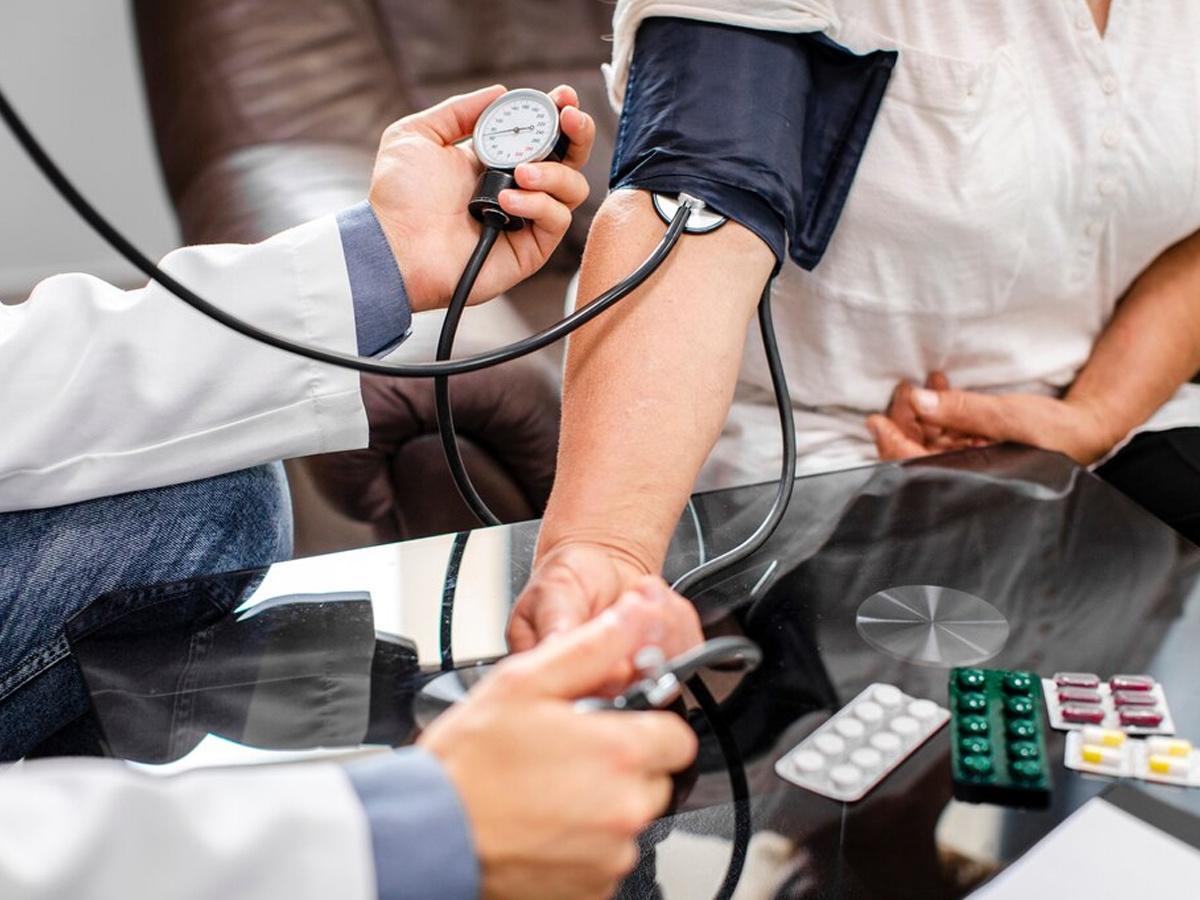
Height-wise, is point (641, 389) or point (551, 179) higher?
point (551, 179)

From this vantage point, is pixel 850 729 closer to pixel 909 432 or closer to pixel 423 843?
pixel 423 843

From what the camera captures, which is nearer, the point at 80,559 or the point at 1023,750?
the point at 1023,750

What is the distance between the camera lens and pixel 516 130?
2.96 ft

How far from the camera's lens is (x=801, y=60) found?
0.92m

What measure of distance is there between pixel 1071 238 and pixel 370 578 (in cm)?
64

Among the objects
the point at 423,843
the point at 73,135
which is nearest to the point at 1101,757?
the point at 423,843

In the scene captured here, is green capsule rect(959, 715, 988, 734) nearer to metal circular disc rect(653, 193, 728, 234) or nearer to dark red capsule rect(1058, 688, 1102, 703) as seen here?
dark red capsule rect(1058, 688, 1102, 703)

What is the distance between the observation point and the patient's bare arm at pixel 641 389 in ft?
2.52

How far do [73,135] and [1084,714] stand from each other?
2.36 meters

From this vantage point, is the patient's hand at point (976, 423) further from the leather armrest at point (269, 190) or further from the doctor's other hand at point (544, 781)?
the leather armrest at point (269, 190)

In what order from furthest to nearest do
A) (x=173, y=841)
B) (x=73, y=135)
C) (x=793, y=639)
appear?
(x=73, y=135) → (x=793, y=639) → (x=173, y=841)

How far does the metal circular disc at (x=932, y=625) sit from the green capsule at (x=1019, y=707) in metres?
0.05

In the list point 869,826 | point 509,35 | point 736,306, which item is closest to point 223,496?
point 736,306

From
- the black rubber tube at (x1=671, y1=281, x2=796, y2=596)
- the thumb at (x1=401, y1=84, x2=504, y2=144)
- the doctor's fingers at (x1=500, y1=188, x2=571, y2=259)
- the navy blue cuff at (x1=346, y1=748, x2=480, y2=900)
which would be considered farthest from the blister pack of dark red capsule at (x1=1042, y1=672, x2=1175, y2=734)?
the thumb at (x1=401, y1=84, x2=504, y2=144)
